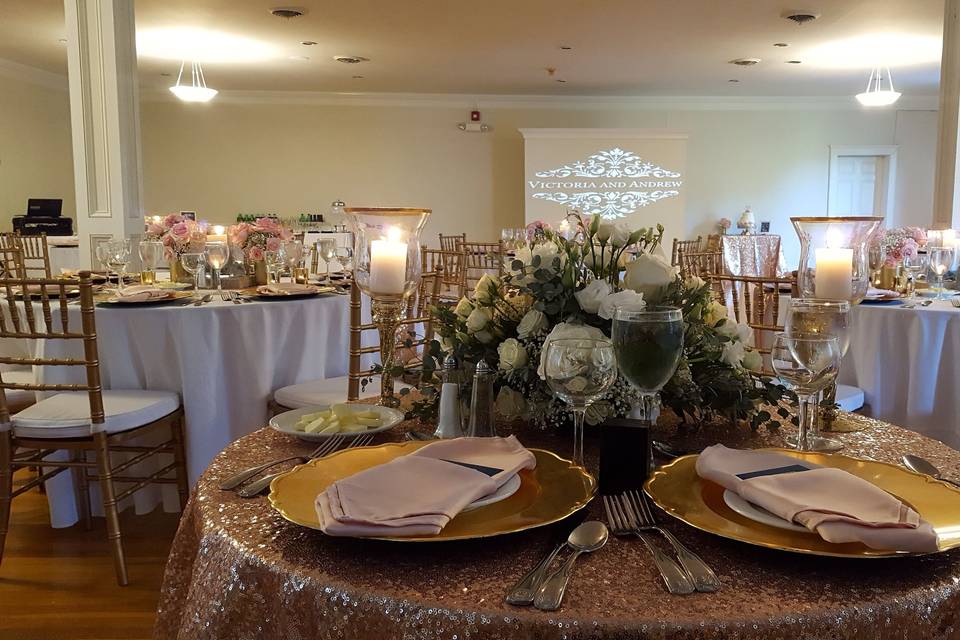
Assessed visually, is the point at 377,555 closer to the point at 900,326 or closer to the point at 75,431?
the point at 75,431

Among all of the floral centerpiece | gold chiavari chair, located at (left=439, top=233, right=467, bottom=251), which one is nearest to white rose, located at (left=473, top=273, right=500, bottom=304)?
the floral centerpiece

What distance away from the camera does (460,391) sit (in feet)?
3.81

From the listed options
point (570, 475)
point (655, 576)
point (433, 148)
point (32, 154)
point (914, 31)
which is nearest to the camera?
point (655, 576)

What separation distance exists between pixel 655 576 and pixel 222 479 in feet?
1.83

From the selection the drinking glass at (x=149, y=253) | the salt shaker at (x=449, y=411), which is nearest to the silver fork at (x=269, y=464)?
the salt shaker at (x=449, y=411)

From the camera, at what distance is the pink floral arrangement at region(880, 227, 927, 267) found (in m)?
3.40

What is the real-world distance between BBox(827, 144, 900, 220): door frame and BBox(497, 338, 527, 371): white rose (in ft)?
35.2

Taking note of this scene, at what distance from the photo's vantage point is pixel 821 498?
2.49 ft

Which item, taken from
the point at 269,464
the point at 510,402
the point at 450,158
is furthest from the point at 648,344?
the point at 450,158

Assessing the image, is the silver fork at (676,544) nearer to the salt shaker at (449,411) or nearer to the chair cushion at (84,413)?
the salt shaker at (449,411)

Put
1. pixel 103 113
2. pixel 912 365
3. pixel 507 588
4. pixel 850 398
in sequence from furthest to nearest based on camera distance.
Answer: pixel 103 113 → pixel 912 365 → pixel 850 398 → pixel 507 588

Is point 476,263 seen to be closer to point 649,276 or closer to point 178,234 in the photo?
point 178,234

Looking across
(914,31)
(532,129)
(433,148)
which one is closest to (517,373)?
(914,31)

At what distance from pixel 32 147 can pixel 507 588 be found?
32.3ft
